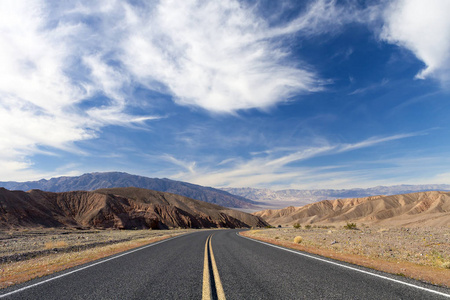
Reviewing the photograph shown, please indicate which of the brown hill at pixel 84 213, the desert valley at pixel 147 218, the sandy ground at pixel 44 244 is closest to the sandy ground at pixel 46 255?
the sandy ground at pixel 44 244

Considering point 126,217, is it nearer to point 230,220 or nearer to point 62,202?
point 62,202

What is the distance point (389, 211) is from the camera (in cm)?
10694

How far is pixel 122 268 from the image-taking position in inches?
332

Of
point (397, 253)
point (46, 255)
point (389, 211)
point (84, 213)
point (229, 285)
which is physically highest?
point (229, 285)

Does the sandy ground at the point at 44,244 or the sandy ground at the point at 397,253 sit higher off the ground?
the sandy ground at the point at 397,253

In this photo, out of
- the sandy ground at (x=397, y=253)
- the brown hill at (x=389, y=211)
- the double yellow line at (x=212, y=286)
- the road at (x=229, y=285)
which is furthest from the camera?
the brown hill at (x=389, y=211)

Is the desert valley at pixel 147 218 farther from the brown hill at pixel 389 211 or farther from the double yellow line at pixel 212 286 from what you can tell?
the double yellow line at pixel 212 286

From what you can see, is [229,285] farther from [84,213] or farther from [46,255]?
[84,213]

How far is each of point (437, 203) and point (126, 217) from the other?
118 metres

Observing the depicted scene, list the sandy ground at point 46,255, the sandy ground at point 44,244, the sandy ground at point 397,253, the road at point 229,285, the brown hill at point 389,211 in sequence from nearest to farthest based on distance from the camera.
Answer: the road at point 229,285
the sandy ground at point 397,253
the sandy ground at point 46,255
the sandy ground at point 44,244
the brown hill at point 389,211

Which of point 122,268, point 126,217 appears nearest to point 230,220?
point 126,217

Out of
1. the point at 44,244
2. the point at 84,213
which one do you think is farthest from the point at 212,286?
the point at 84,213

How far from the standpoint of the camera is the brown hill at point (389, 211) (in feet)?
262

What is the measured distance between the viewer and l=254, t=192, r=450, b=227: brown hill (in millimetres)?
79812
